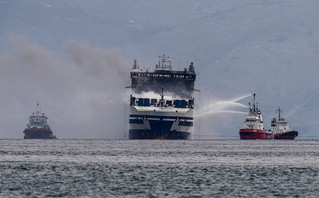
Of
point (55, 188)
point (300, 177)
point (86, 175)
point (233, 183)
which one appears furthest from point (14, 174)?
point (300, 177)

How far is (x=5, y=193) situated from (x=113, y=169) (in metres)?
29.2

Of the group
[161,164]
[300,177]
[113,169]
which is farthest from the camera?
[161,164]

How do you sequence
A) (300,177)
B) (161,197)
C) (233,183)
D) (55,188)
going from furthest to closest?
(300,177)
(233,183)
(55,188)
(161,197)

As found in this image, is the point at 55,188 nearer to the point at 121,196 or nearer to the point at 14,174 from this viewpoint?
the point at 121,196

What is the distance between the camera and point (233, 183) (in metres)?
79.0

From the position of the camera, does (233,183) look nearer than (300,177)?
Yes

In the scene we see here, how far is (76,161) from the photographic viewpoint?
11350 centimetres

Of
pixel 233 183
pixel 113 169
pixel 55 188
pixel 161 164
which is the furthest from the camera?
pixel 161 164

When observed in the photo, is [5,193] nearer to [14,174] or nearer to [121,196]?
[121,196]

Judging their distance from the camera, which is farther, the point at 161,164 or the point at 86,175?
the point at 161,164

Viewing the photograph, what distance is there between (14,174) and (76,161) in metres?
25.3

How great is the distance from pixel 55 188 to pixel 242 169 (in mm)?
31630

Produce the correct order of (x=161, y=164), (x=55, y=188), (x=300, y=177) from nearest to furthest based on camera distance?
(x=55, y=188), (x=300, y=177), (x=161, y=164)

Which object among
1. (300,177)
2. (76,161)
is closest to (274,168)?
(300,177)
